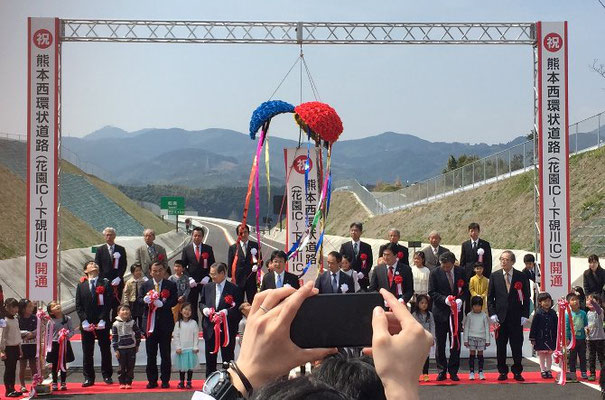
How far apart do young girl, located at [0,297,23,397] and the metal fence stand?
805 inches

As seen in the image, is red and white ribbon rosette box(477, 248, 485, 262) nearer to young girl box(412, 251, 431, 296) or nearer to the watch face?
young girl box(412, 251, 431, 296)

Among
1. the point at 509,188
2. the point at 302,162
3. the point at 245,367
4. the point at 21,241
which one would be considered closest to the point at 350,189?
the point at 509,188

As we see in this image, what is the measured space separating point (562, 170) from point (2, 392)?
9.88 metres

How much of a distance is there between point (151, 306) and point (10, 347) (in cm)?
213

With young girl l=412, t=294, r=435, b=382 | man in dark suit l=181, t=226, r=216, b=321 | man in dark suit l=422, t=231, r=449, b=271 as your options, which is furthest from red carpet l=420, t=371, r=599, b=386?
man in dark suit l=181, t=226, r=216, b=321

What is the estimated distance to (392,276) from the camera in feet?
44.2

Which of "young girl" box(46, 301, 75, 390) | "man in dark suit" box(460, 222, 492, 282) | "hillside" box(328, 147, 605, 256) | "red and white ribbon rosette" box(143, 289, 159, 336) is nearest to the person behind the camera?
"young girl" box(46, 301, 75, 390)

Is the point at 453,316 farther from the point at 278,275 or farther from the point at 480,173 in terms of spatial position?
the point at 480,173

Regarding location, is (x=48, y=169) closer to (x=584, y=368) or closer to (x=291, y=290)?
(x=584, y=368)

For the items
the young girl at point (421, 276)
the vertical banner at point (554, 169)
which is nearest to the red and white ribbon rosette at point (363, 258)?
the young girl at point (421, 276)

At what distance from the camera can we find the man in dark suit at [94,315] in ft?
41.1

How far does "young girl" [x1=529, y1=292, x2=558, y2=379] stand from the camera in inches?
Answer: 493

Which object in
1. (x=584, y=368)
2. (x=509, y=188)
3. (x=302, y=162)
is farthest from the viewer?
(x=509, y=188)

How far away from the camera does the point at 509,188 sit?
37281 millimetres
